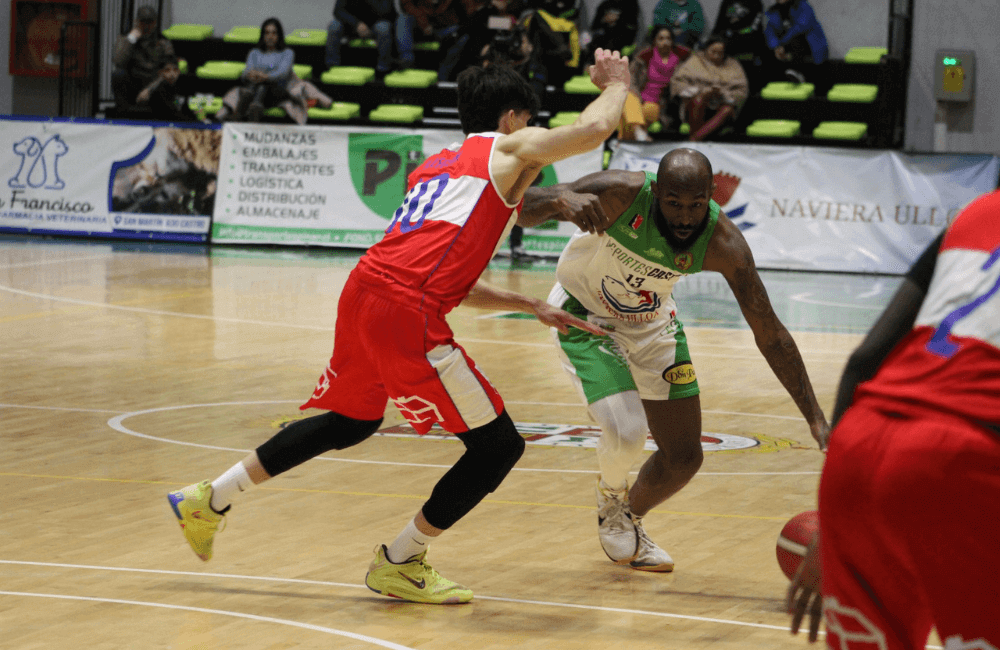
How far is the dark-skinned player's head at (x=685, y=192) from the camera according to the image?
4.61 meters

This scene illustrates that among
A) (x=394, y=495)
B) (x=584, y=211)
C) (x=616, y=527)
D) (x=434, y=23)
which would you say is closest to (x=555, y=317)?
(x=584, y=211)

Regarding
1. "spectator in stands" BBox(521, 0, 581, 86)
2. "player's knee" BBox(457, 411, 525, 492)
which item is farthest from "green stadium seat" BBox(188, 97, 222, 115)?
"player's knee" BBox(457, 411, 525, 492)

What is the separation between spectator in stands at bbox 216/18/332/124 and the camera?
18.1 meters

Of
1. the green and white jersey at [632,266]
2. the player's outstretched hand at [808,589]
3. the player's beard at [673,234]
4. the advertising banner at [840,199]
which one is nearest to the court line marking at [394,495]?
the green and white jersey at [632,266]

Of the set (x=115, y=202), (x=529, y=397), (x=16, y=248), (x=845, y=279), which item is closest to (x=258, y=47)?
(x=115, y=202)

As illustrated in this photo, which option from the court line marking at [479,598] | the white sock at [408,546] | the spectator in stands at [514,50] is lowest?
the court line marking at [479,598]

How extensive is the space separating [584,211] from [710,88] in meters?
12.9

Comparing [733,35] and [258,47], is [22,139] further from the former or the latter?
[733,35]

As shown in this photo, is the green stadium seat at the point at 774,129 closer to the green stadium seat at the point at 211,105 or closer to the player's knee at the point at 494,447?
the green stadium seat at the point at 211,105

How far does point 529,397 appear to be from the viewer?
8367mm

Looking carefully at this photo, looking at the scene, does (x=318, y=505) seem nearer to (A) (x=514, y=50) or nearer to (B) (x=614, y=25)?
(A) (x=514, y=50)

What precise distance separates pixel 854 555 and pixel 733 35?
53.9 feet

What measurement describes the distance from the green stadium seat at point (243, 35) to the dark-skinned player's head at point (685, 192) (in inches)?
663

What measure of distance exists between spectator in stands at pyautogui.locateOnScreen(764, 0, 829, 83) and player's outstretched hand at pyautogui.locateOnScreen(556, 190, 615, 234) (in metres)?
13.9
